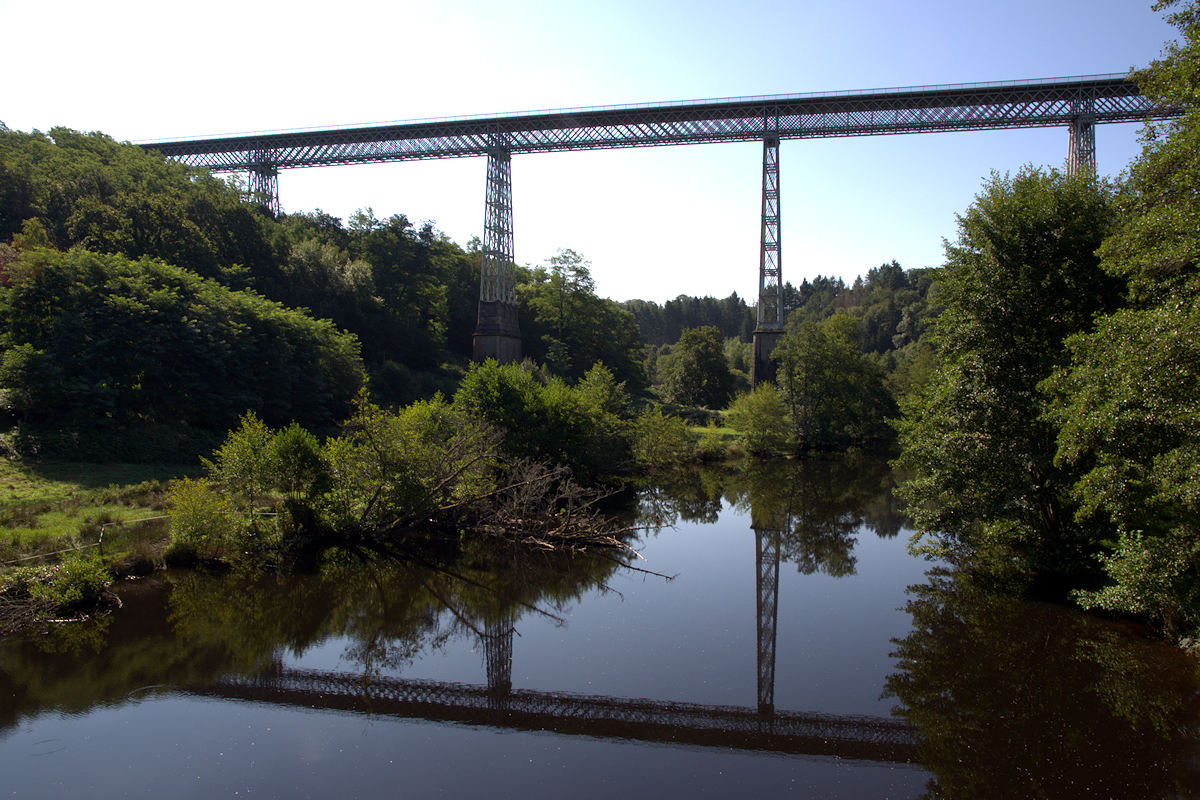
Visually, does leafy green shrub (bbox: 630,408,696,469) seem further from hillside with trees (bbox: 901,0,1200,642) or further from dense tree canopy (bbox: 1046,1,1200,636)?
dense tree canopy (bbox: 1046,1,1200,636)

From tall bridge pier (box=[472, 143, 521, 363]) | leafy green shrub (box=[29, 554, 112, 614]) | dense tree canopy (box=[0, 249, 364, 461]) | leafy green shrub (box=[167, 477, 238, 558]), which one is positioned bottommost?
leafy green shrub (box=[29, 554, 112, 614])

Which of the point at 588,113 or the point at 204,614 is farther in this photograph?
the point at 588,113

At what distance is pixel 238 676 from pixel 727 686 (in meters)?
8.10

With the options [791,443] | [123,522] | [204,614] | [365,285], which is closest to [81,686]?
[204,614]

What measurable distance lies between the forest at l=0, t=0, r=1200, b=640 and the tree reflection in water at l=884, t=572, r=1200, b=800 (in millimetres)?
1066

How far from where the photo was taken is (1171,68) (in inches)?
413

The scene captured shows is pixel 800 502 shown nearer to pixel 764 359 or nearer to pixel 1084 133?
pixel 764 359

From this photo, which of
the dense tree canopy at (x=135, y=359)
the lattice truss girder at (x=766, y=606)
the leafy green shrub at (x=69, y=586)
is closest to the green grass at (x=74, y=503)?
the leafy green shrub at (x=69, y=586)

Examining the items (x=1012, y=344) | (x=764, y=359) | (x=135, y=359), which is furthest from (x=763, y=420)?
(x=135, y=359)

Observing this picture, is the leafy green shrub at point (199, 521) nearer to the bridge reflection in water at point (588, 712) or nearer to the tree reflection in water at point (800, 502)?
the bridge reflection in water at point (588, 712)

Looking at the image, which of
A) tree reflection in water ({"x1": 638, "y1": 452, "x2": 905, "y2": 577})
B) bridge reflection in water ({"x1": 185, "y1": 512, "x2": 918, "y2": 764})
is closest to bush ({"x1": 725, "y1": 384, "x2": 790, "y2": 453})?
tree reflection in water ({"x1": 638, "y1": 452, "x2": 905, "y2": 577})

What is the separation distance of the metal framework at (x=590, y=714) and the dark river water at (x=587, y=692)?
4 cm

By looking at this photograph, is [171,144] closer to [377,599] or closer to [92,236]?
[92,236]

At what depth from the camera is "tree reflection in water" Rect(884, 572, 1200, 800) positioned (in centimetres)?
847
